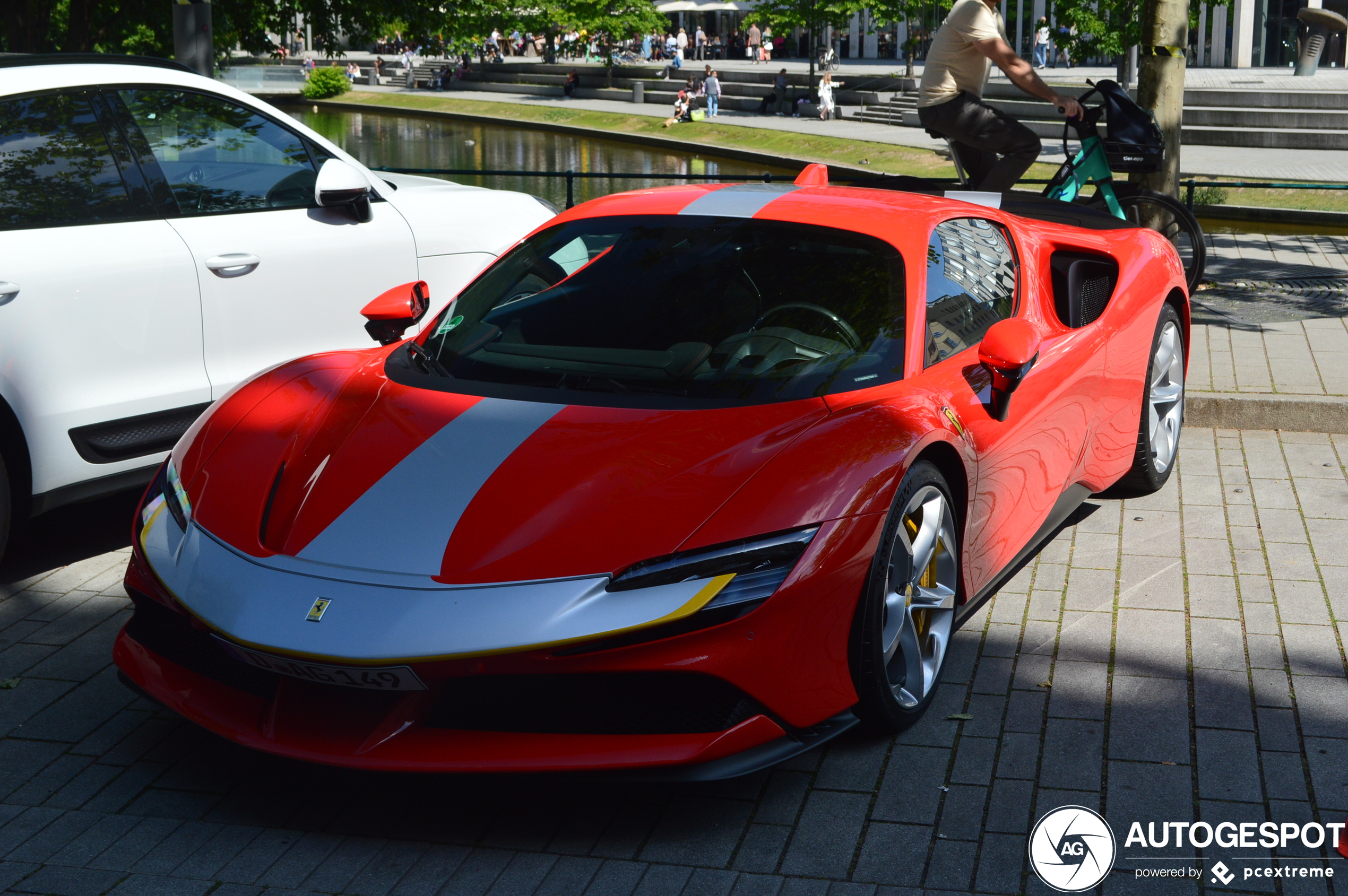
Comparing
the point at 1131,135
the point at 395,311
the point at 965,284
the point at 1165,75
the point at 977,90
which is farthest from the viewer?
the point at 1165,75

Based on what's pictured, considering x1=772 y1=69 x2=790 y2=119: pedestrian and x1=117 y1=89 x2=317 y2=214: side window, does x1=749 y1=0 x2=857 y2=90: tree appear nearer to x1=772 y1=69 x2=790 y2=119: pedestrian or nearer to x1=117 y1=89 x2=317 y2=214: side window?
x1=772 y1=69 x2=790 y2=119: pedestrian

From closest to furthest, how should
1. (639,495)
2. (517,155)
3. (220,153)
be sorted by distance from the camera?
1. (639,495)
2. (220,153)
3. (517,155)

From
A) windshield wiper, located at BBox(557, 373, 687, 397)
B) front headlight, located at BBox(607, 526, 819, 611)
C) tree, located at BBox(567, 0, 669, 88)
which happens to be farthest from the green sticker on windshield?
tree, located at BBox(567, 0, 669, 88)

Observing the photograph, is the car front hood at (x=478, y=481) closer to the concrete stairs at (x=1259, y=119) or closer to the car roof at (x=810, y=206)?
the car roof at (x=810, y=206)

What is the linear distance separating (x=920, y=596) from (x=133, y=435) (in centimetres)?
300

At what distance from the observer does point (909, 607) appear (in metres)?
3.45

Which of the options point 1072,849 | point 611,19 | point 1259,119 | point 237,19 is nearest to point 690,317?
point 1072,849

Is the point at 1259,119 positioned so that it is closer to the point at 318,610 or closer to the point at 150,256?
the point at 150,256

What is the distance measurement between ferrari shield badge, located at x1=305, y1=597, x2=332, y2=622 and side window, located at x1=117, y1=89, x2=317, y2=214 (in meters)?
2.71

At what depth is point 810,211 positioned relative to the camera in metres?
4.18

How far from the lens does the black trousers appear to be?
26.1ft

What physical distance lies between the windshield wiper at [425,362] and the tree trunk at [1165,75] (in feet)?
21.2

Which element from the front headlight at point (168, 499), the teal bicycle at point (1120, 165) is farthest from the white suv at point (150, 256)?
the teal bicycle at point (1120, 165)

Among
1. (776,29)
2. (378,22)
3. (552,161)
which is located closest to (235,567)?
(378,22)
